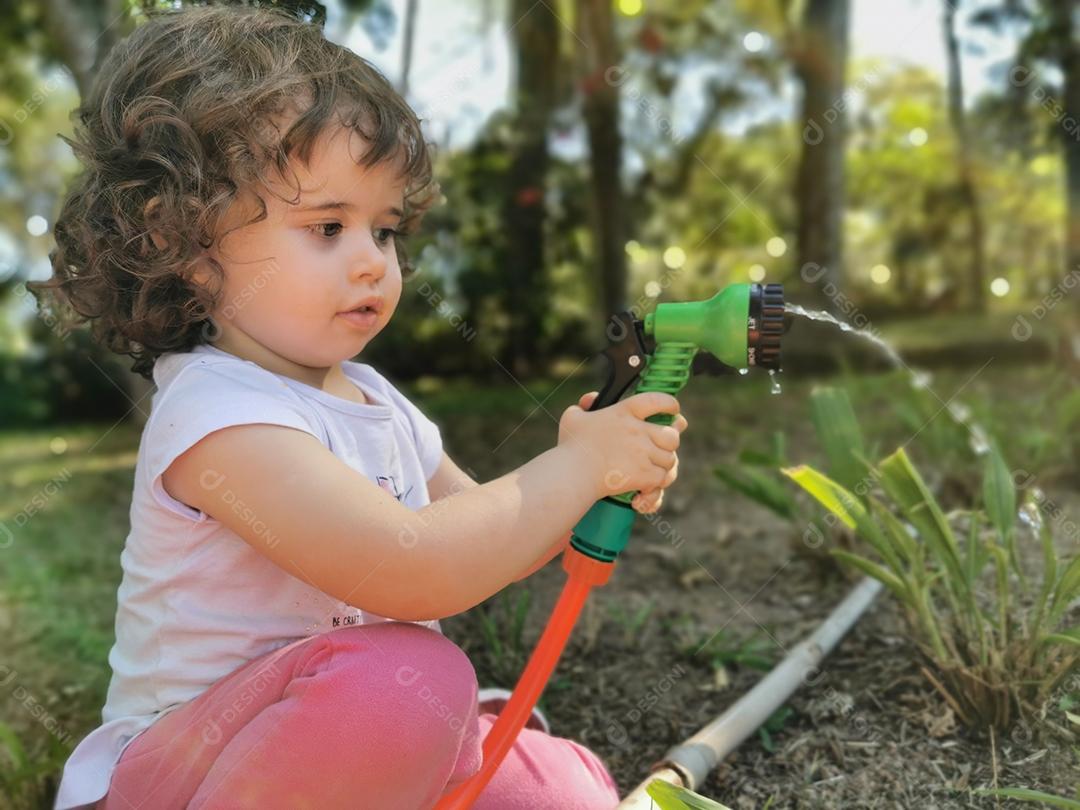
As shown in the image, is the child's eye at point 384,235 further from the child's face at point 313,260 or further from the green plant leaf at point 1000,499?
the green plant leaf at point 1000,499

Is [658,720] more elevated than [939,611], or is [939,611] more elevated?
[939,611]

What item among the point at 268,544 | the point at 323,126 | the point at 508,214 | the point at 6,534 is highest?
the point at 323,126

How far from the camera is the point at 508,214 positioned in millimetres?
5582

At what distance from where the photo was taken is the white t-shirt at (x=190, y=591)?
52.3 inches

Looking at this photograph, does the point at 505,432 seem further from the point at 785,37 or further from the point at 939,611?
the point at 785,37

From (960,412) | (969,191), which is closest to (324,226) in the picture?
(960,412)

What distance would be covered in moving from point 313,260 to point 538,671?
57 centimetres

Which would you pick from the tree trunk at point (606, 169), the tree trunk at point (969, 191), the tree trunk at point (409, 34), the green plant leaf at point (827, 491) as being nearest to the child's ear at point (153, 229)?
the green plant leaf at point (827, 491)

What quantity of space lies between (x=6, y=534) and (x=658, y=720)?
8.02 feet

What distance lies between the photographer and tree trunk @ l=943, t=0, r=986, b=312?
6.54 metres

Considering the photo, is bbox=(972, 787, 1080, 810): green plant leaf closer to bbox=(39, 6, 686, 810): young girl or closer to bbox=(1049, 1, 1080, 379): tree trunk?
bbox=(39, 6, 686, 810): young girl

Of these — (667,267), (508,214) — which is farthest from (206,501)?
(667,267)

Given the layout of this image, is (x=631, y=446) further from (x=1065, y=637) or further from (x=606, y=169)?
(x=606, y=169)

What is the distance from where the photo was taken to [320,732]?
124 cm
